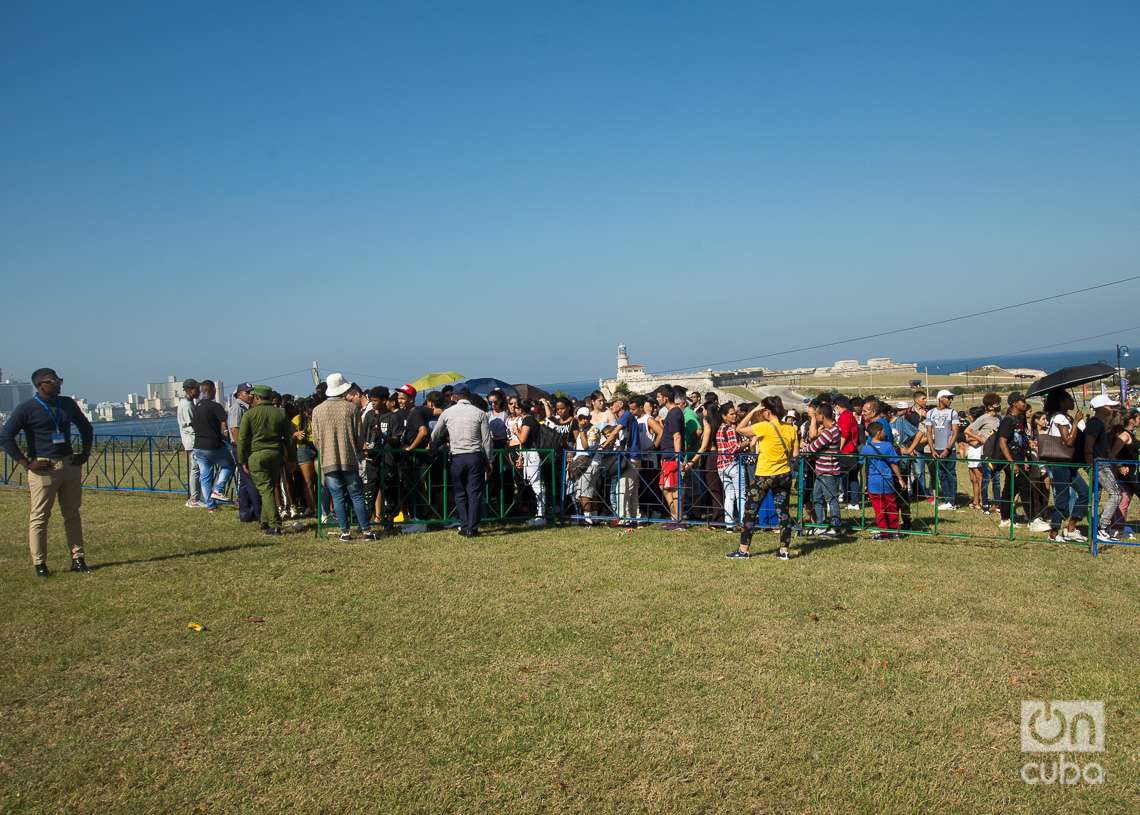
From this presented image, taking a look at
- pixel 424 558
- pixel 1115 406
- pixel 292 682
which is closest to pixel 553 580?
pixel 424 558

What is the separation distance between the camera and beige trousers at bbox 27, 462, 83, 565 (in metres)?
7.38

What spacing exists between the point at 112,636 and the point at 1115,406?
10.8 m

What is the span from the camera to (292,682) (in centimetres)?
505

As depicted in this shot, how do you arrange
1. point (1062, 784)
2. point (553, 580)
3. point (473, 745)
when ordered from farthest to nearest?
point (553, 580) → point (473, 745) → point (1062, 784)

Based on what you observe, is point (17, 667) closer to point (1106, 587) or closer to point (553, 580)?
point (553, 580)

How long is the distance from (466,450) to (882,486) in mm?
5121

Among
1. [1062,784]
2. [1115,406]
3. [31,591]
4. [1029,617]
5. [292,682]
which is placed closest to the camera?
[1062,784]

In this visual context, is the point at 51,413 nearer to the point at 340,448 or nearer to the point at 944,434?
the point at 340,448

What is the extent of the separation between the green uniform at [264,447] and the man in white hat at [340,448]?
0.79 m

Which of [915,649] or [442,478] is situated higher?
[442,478]

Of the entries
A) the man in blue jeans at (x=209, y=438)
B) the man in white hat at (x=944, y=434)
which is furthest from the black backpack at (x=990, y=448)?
the man in blue jeans at (x=209, y=438)

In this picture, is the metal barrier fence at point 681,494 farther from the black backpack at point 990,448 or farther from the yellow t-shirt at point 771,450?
the yellow t-shirt at point 771,450

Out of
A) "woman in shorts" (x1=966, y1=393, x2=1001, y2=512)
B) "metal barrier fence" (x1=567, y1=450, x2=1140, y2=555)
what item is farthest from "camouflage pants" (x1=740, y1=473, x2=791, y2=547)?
"woman in shorts" (x1=966, y1=393, x2=1001, y2=512)

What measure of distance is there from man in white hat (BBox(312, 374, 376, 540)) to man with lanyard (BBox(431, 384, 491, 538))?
3.37 feet
